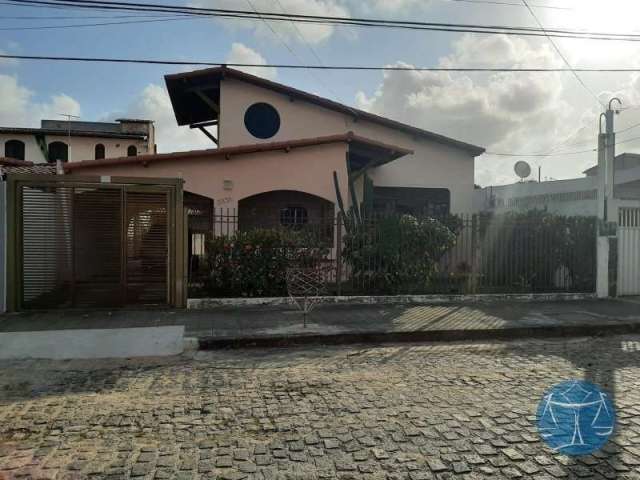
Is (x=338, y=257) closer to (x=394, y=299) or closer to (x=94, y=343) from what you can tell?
(x=394, y=299)

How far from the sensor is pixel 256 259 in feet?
31.1

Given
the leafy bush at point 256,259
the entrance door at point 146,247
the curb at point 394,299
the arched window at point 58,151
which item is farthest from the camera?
the arched window at point 58,151

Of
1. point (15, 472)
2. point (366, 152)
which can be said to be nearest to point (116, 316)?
point (15, 472)

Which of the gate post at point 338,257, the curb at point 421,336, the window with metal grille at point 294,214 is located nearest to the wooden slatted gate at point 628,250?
the curb at point 421,336

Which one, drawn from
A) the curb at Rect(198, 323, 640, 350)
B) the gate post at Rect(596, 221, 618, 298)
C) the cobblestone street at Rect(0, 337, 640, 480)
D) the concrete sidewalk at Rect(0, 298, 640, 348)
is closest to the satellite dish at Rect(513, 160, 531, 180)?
the gate post at Rect(596, 221, 618, 298)

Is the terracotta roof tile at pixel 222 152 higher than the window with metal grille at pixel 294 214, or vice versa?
the terracotta roof tile at pixel 222 152

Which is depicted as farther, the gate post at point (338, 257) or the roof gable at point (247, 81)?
the roof gable at point (247, 81)

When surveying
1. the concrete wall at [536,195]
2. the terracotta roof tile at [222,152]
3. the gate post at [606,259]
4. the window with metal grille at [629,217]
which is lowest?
the gate post at [606,259]

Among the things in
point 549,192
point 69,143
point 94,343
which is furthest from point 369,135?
point 69,143

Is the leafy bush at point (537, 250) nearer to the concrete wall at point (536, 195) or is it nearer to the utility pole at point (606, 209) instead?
the utility pole at point (606, 209)

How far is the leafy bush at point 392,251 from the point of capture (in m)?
9.97

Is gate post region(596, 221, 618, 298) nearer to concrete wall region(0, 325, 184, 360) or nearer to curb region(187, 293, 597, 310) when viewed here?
curb region(187, 293, 597, 310)

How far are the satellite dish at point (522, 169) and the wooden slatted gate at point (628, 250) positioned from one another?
347 inches

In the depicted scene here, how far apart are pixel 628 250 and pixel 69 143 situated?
128 feet
